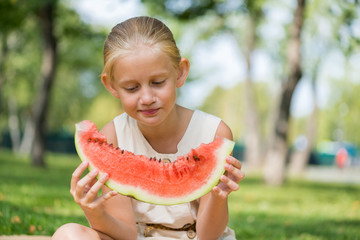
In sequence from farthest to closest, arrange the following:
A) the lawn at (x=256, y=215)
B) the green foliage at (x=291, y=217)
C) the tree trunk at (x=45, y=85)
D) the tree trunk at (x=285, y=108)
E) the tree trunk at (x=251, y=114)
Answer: the tree trunk at (x=251, y=114)
the tree trunk at (x=45, y=85)
the tree trunk at (x=285, y=108)
the green foliage at (x=291, y=217)
the lawn at (x=256, y=215)

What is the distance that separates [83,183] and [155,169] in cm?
43

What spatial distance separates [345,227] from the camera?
4855mm

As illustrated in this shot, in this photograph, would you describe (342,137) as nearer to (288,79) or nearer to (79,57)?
(79,57)

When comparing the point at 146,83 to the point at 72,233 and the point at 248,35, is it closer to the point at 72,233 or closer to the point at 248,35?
the point at 72,233

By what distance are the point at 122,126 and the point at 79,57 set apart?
76.4 ft

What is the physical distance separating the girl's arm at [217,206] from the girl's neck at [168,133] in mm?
365

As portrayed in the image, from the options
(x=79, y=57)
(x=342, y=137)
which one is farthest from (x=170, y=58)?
(x=342, y=137)

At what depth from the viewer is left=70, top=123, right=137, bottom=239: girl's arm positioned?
1.91 metres

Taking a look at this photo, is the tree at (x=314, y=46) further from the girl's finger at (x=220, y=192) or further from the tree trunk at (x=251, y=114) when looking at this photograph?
the girl's finger at (x=220, y=192)

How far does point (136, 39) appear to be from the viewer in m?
2.12

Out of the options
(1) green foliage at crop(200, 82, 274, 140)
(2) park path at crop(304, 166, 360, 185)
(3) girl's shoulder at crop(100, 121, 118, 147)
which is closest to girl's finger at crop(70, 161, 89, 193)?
(3) girl's shoulder at crop(100, 121, 118, 147)

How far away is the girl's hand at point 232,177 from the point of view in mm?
1928

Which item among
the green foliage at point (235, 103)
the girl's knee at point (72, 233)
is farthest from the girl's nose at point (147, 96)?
the green foliage at point (235, 103)

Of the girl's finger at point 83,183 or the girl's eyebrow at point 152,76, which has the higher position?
the girl's eyebrow at point 152,76
